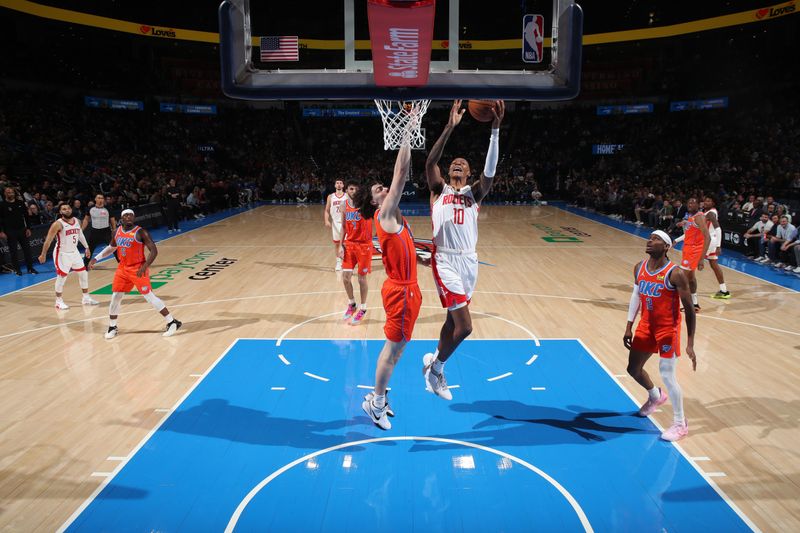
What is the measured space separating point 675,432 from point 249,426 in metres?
3.66

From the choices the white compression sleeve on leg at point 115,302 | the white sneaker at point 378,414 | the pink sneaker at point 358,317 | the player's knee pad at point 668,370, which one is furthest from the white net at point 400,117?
the white compression sleeve on leg at point 115,302

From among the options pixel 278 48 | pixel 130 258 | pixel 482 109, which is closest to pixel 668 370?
pixel 482 109

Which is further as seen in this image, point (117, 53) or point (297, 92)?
point (117, 53)

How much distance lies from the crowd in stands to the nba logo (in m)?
10.1

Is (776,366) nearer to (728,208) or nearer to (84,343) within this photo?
(84,343)

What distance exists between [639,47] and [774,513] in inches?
1379

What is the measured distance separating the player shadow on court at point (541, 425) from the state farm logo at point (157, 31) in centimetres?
2864

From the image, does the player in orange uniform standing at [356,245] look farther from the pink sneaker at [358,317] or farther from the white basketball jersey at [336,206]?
the white basketball jersey at [336,206]

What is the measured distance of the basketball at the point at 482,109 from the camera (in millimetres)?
4854

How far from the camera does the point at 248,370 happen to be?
665 centimetres

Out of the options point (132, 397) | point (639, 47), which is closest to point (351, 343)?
point (132, 397)

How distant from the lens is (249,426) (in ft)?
17.3

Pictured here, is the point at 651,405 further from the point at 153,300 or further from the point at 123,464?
the point at 153,300

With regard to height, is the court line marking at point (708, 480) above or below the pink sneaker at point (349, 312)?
below
